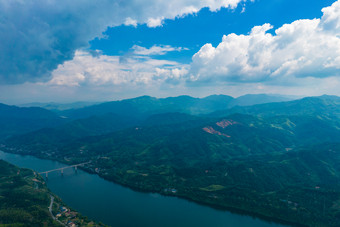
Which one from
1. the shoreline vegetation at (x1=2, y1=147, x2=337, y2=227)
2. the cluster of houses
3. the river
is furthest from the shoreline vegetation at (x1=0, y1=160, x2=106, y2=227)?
the shoreline vegetation at (x1=2, y1=147, x2=337, y2=227)

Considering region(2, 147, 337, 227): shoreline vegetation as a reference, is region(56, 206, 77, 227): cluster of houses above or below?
above

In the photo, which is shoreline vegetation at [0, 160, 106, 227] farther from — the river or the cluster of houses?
the river

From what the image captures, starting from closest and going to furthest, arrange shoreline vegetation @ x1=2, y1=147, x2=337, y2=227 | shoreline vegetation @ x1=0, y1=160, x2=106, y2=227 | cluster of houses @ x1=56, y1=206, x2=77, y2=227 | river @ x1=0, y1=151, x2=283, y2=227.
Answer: shoreline vegetation @ x1=0, y1=160, x2=106, y2=227
cluster of houses @ x1=56, y1=206, x2=77, y2=227
river @ x1=0, y1=151, x2=283, y2=227
shoreline vegetation @ x1=2, y1=147, x2=337, y2=227

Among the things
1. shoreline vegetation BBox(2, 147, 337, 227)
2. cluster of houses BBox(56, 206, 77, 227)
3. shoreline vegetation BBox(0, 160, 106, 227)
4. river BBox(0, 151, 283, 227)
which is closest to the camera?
shoreline vegetation BBox(0, 160, 106, 227)

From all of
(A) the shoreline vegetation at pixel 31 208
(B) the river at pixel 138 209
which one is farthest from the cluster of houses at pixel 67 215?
(B) the river at pixel 138 209

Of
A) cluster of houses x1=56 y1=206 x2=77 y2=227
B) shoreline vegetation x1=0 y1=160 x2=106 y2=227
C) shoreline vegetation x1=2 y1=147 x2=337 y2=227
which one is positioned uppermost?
shoreline vegetation x1=0 y1=160 x2=106 y2=227

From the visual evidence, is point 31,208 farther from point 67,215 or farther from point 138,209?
point 138,209

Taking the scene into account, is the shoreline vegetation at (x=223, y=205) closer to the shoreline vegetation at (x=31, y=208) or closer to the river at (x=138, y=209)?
the river at (x=138, y=209)

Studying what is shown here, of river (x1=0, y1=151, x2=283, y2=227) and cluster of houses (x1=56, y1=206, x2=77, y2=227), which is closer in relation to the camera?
cluster of houses (x1=56, y1=206, x2=77, y2=227)

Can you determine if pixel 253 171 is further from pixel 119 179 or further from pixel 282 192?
pixel 119 179
